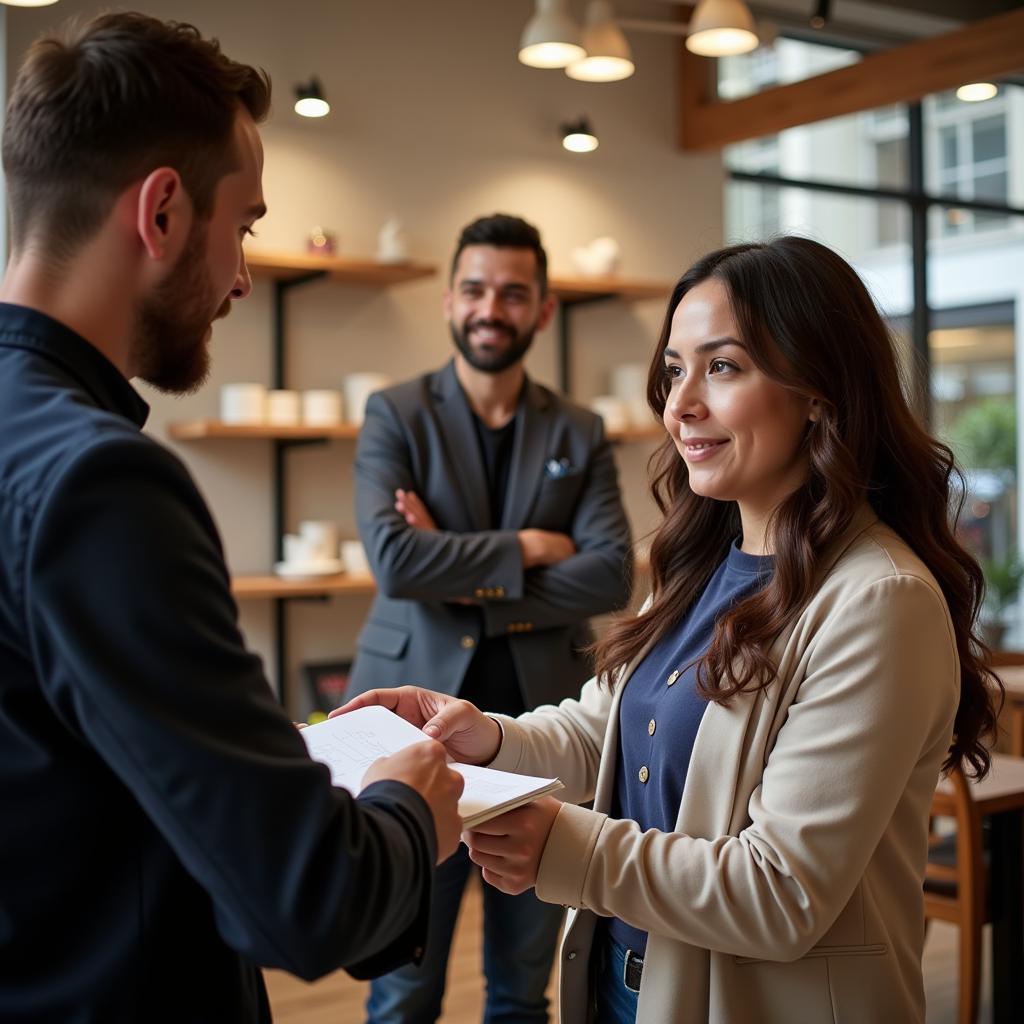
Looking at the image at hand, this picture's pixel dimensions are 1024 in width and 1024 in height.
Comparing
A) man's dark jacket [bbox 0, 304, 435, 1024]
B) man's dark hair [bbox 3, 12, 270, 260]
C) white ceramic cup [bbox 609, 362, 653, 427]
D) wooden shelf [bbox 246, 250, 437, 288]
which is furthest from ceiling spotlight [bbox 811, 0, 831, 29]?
man's dark jacket [bbox 0, 304, 435, 1024]

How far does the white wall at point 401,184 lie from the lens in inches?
187

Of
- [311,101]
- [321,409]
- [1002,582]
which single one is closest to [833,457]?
[321,409]

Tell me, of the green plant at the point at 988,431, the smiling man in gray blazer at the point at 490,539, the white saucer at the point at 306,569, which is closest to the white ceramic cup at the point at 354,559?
the white saucer at the point at 306,569

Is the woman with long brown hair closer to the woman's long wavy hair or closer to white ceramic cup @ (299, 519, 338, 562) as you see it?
the woman's long wavy hair

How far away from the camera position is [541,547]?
305cm

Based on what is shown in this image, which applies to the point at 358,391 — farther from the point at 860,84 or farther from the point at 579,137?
the point at 860,84

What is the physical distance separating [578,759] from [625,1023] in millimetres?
385

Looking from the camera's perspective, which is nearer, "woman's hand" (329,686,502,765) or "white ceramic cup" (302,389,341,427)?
"woman's hand" (329,686,502,765)

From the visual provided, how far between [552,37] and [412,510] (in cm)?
169

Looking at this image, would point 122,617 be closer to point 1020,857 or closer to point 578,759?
point 578,759

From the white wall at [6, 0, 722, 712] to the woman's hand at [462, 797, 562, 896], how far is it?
328cm

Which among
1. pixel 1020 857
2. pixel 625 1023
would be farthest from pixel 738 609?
pixel 1020 857

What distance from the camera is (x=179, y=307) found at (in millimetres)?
1108

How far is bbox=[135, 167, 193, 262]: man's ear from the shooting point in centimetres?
106
